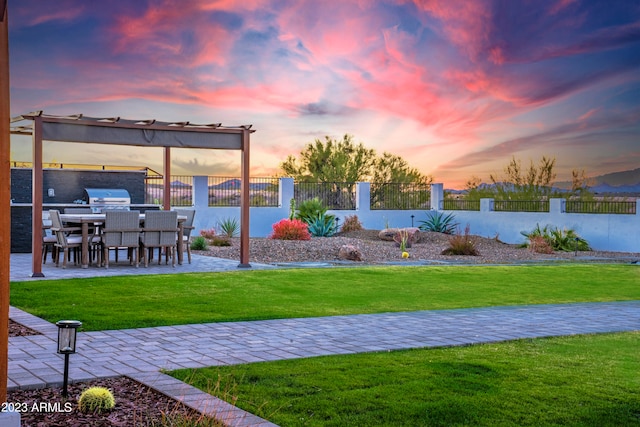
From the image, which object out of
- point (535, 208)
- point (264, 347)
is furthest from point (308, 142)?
point (264, 347)

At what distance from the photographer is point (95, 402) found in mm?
4555

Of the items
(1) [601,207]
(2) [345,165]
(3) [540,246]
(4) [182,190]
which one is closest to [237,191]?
(4) [182,190]

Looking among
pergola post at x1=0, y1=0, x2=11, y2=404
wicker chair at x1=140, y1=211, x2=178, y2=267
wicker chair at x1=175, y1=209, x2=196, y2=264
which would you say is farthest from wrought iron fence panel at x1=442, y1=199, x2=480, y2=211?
pergola post at x1=0, y1=0, x2=11, y2=404

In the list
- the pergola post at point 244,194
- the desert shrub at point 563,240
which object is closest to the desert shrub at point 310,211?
the desert shrub at point 563,240

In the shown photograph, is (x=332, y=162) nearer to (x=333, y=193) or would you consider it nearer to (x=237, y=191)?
(x=333, y=193)

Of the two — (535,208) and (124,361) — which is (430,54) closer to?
(535,208)

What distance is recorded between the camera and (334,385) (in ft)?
17.3

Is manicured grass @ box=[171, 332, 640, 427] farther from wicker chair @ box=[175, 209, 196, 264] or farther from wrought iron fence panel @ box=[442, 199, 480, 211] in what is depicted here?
wrought iron fence panel @ box=[442, 199, 480, 211]

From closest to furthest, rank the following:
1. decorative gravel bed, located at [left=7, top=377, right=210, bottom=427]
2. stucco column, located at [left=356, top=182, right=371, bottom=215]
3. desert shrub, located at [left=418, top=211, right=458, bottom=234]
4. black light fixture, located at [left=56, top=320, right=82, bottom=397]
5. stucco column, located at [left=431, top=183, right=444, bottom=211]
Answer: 1. decorative gravel bed, located at [left=7, top=377, right=210, bottom=427]
2. black light fixture, located at [left=56, top=320, right=82, bottom=397]
3. desert shrub, located at [left=418, top=211, right=458, bottom=234]
4. stucco column, located at [left=356, top=182, right=371, bottom=215]
5. stucco column, located at [left=431, top=183, right=444, bottom=211]

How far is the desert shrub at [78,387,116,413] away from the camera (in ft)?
14.9

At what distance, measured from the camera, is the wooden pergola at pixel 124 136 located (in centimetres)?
1244

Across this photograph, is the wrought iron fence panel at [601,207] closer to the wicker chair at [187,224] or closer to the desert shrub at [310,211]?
the desert shrub at [310,211]

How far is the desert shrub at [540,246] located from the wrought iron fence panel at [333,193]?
927 centimetres

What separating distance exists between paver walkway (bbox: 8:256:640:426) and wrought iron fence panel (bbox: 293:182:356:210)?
2004cm
